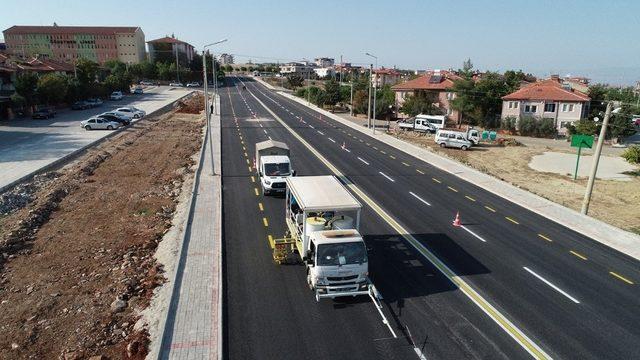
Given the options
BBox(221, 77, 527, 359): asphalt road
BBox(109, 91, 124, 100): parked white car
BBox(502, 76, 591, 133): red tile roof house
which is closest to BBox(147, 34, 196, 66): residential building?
BBox(109, 91, 124, 100): parked white car

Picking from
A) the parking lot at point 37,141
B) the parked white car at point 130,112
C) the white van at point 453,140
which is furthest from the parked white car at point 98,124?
the white van at point 453,140

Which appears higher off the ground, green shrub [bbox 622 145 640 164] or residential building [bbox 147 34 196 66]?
residential building [bbox 147 34 196 66]

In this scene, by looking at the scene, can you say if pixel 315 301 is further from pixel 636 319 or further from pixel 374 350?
pixel 636 319

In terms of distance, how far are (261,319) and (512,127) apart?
190 ft

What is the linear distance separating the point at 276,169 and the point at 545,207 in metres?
15.3

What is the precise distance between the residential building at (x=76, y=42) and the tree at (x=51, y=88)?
254 ft

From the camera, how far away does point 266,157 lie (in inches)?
1002

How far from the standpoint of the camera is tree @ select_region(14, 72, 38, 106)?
54.0 metres

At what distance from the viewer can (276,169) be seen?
80.6 ft

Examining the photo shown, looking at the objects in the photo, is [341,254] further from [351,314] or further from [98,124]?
[98,124]

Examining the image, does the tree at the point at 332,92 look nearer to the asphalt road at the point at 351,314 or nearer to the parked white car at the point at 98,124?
the parked white car at the point at 98,124

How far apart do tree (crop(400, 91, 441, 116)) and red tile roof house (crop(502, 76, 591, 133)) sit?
Result: 1039 cm

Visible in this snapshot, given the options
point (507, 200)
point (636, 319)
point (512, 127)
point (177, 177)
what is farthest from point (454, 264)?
point (512, 127)

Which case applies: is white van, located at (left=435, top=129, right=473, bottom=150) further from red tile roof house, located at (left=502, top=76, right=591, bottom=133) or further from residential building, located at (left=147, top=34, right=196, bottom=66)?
residential building, located at (left=147, top=34, right=196, bottom=66)
